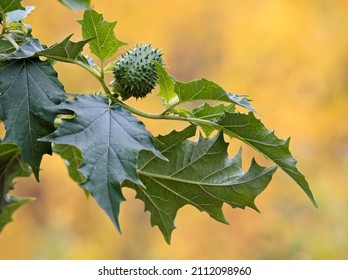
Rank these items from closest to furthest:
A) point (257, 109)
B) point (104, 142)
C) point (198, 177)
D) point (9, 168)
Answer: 1. point (104, 142)
2. point (198, 177)
3. point (9, 168)
4. point (257, 109)

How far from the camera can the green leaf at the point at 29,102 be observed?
74 centimetres

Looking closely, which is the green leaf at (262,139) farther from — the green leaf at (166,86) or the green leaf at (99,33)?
the green leaf at (99,33)

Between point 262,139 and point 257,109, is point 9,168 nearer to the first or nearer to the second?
point 262,139

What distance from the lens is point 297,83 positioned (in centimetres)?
374

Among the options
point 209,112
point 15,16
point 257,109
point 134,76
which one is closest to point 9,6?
point 15,16

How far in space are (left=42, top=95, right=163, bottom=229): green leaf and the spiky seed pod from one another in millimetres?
98

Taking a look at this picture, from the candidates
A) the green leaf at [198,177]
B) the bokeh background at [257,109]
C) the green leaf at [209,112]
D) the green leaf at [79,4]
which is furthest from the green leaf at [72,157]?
the bokeh background at [257,109]

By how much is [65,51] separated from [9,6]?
3.6 inches

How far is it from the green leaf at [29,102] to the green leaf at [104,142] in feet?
0.08

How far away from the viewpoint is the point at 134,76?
90cm

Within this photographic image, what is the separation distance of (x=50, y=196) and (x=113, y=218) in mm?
3142

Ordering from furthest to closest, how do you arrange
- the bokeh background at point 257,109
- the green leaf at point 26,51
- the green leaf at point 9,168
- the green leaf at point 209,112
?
the bokeh background at point 257,109 < the green leaf at point 9,168 < the green leaf at point 209,112 < the green leaf at point 26,51

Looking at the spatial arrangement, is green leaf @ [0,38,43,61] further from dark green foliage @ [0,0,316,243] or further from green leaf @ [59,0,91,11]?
green leaf @ [59,0,91,11]

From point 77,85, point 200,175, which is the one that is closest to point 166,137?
point 200,175
